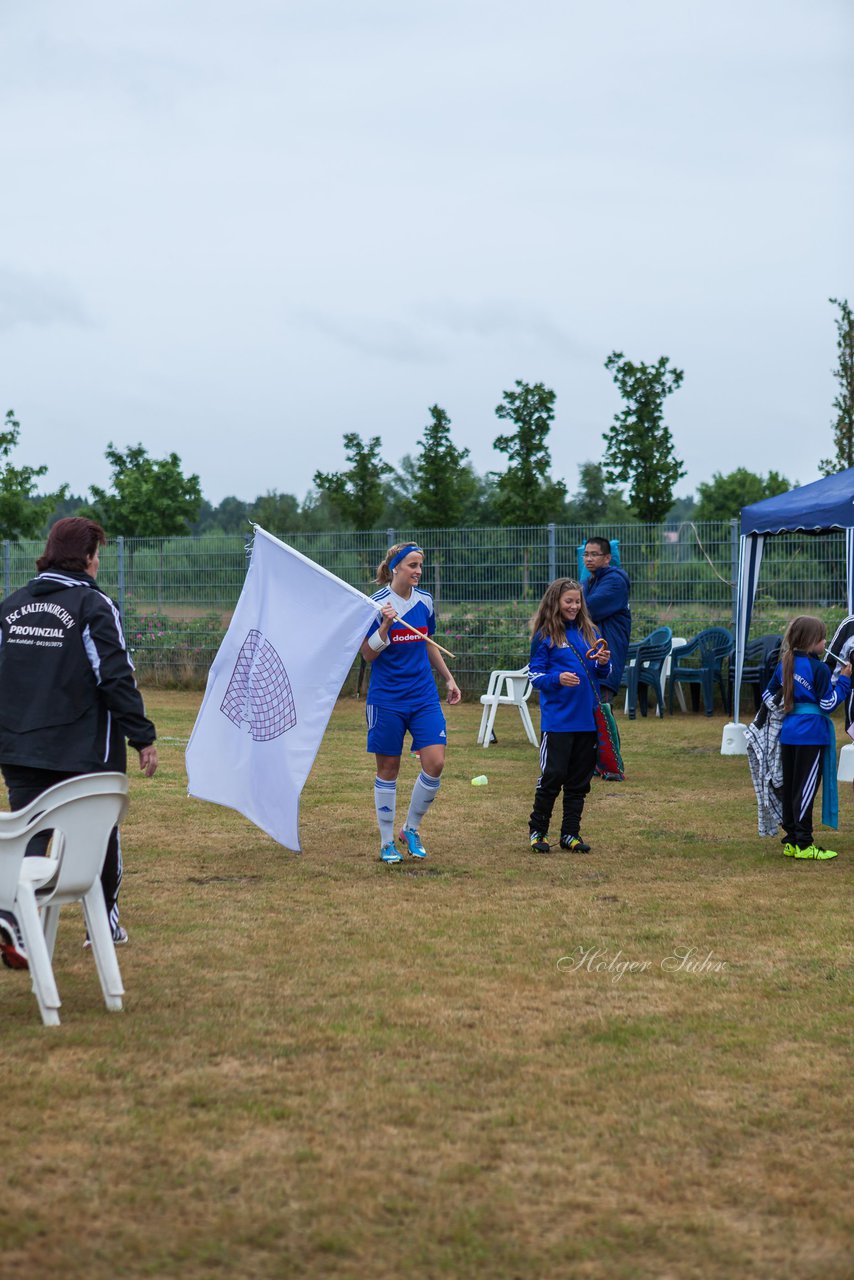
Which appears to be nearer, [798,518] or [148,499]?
[798,518]

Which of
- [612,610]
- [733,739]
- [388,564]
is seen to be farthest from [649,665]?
[388,564]

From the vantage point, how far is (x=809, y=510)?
12516 mm

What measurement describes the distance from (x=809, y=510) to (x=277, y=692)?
6438mm

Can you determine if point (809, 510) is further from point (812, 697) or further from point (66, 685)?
point (66, 685)

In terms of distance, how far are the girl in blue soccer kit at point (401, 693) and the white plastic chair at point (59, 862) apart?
3.12 meters

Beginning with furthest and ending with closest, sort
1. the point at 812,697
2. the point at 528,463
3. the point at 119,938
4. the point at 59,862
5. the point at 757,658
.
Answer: the point at 528,463
the point at 757,658
the point at 812,697
the point at 119,938
the point at 59,862

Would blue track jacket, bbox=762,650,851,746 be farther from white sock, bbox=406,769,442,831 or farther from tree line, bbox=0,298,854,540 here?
tree line, bbox=0,298,854,540

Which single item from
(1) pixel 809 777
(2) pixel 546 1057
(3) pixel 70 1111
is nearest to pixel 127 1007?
(3) pixel 70 1111

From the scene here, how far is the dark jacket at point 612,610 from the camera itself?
11719mm

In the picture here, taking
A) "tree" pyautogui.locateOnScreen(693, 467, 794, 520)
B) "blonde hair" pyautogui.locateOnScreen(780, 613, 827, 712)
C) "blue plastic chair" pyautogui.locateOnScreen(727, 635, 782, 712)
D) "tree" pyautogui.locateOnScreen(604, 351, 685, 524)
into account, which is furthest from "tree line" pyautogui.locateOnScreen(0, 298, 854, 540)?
"tree" pyautogui.locateOnScreen(693, 467, 794, 520)

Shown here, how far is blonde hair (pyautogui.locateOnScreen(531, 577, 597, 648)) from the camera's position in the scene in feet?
28.2

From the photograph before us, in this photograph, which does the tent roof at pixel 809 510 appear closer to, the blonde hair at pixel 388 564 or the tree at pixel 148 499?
the blonde hair at pixel 388 564

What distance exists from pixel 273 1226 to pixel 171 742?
458 inches

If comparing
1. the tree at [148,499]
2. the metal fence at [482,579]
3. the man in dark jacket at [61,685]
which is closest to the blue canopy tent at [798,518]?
the metal fence at [482,579]
